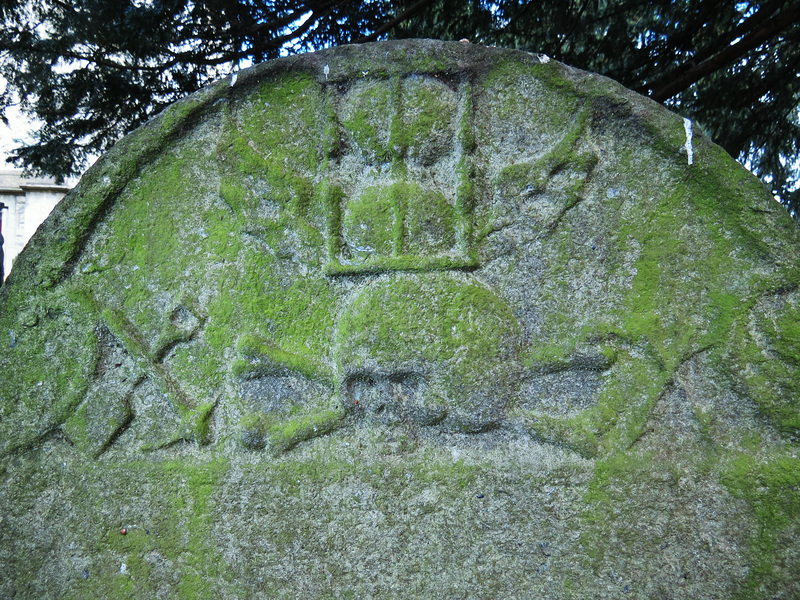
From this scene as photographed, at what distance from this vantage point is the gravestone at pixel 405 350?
3.65 ft

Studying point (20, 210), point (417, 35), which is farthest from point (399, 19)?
point (20, 210)

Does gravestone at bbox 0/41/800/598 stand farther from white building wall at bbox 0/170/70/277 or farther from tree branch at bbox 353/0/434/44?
white building wall at bbox 0/170/70/277

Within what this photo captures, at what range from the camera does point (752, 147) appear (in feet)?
7.97

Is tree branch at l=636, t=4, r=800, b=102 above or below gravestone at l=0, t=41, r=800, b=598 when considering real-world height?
above

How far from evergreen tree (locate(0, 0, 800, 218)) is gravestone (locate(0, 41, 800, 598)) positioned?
83 centimetres

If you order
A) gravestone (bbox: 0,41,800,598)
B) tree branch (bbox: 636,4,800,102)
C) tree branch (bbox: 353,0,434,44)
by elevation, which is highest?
tree branch (bbox: 353,0,434,44)

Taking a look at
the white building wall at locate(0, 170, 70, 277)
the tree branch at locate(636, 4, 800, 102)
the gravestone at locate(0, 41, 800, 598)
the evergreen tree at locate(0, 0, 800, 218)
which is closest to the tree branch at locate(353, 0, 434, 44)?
the evergreen tree at locate(0, 0, 800, 218)

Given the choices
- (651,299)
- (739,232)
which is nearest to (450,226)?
(651,299)

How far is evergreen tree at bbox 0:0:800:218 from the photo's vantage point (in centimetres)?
176

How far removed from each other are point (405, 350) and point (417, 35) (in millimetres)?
1519

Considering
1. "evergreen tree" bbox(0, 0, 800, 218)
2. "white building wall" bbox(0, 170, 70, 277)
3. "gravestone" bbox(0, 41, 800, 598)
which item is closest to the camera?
"gravestone" bbox(0, 41, 800, 598)

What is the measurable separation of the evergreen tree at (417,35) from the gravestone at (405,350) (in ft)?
2.72

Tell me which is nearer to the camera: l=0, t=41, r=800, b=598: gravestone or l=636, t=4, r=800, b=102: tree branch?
l=0, t=41, r=800, b=598: gravestone

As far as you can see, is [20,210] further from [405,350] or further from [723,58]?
[723,58]
